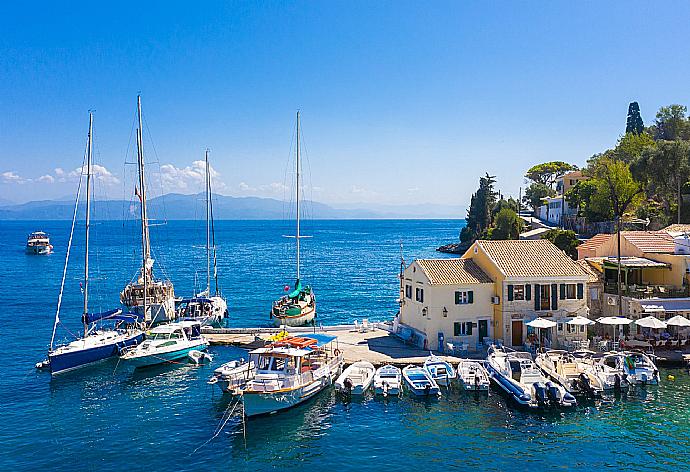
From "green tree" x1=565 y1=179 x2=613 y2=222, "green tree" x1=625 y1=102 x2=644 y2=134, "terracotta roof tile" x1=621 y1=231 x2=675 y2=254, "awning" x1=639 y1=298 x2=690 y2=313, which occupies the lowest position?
"awning" x1=639 y1=298 x2=690 y2=313

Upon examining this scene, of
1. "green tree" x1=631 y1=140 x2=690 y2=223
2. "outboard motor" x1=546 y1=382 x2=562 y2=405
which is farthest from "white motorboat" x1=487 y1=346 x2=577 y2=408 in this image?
"green tree" x1=631 y1=140 x2=690 y2=223

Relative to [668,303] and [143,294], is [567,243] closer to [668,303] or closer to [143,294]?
[668,303]

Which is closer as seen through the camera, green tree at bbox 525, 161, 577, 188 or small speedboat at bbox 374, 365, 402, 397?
small speedboat at bbox 374, 365, 402, 397

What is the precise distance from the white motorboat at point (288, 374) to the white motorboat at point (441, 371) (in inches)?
218

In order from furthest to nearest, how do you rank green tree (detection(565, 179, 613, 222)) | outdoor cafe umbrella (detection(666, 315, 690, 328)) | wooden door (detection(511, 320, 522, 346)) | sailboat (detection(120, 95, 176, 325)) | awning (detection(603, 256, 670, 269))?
green tree (detection(565, 179, 613, 222)) < sailboat (detection(120, 95, 176, 325)) < awning (detection(603, 256, 670, 269)) < wooden door (detection(511, 320, 522, 346)) < outdoor cafe umbrella (detection(666, 315, 690, 328))

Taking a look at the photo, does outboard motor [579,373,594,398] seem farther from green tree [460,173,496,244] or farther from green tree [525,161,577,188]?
green tree [525,161,577,188]

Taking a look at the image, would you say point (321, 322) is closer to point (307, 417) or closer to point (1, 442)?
point (307, 417)

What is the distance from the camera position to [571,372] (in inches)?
1359

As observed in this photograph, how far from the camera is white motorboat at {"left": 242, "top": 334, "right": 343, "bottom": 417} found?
2989cm

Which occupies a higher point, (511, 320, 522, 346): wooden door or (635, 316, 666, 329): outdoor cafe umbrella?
(635, 316, 666, 329): outdoor cafe umbrella

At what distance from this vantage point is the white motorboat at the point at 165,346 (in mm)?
38938

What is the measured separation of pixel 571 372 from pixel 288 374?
1657 cm

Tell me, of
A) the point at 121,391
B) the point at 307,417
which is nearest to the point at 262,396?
the point at 307,417

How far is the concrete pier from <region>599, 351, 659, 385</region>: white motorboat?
787 cm
